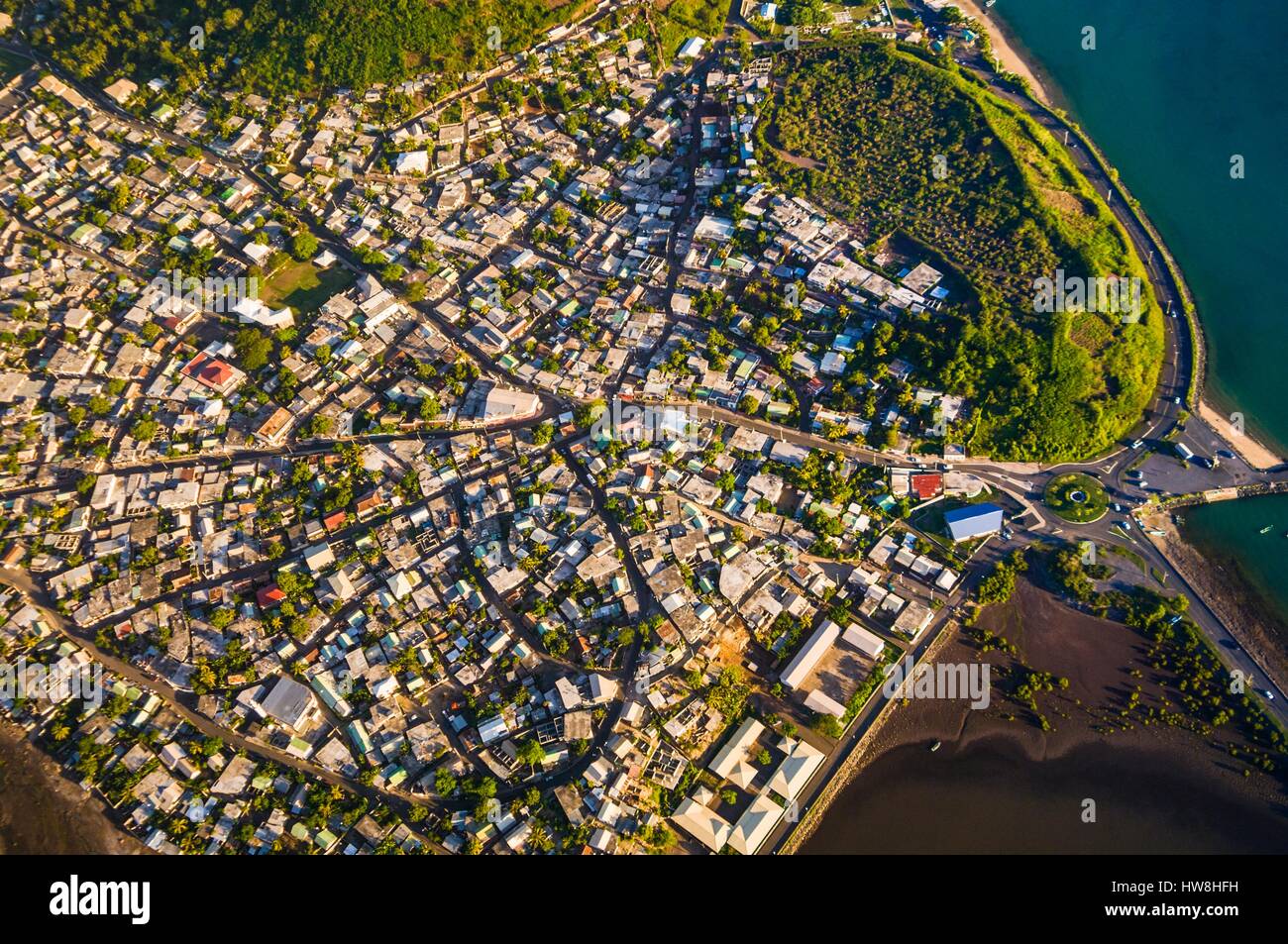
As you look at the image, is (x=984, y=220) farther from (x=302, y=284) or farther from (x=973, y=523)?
(x=302, y=284)

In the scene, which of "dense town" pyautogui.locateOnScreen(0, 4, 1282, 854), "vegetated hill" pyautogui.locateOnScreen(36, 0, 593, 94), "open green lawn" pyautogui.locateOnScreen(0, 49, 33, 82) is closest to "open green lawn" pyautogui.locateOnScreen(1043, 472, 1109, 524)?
"dense town" pyautogui.locateOnScreen(0, 4, 1282, 854)

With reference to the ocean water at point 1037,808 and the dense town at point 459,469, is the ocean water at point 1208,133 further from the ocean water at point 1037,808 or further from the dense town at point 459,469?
the ocean water at point 1037,808

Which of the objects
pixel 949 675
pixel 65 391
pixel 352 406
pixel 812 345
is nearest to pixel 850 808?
pixel 949 675

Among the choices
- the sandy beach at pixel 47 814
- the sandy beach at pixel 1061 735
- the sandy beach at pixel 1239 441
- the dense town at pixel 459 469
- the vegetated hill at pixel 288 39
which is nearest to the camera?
the sandy beach at pixel 1061 735

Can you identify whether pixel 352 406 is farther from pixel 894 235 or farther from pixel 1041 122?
pixel 1041 122

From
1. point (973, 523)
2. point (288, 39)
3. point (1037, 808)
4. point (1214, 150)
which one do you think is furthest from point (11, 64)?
point (1214, 150)

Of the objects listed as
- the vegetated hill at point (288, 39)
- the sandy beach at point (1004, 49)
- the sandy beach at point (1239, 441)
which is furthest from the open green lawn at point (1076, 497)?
the vegetated hill at point (288, 39)

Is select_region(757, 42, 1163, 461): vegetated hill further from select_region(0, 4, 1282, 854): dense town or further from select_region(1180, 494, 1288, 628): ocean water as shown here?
select_region(1180, 494, 1288, 628): ocean water
